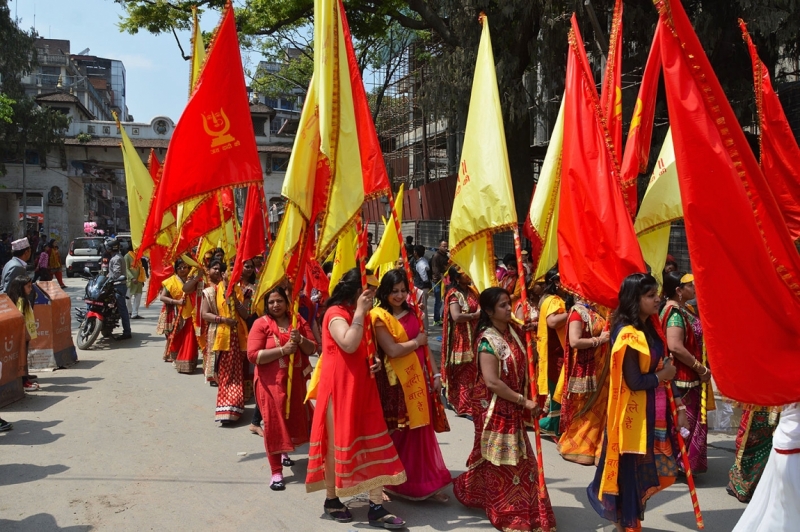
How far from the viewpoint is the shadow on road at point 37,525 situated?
15.2 ft

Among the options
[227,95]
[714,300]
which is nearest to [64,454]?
[227,95]

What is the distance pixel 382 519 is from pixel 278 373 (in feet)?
4.79

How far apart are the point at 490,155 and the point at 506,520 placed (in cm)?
245

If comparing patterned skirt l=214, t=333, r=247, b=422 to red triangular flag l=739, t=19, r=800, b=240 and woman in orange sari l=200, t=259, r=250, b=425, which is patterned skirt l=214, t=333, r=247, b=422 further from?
red triangular flag l=739, t=19, r=800, b=240

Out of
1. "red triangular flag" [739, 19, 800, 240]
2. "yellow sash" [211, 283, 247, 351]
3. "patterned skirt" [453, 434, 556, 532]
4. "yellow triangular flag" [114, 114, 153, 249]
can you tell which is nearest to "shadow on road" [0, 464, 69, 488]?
"yellow sash" [211, 283, 247, 351]

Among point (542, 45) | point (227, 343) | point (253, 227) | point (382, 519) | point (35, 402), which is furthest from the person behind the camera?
point (542, 45)

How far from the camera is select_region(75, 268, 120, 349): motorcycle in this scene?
12.1 metres

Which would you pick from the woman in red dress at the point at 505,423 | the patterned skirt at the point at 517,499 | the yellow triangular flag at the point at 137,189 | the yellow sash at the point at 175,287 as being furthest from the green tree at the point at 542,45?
the patterned skirt at the point at 517,499

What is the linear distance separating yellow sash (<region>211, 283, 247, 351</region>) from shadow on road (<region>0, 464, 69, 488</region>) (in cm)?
210

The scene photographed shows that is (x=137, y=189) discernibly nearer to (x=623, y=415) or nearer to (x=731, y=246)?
(x=623, y=415)

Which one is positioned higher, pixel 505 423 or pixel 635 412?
pixel 635 412

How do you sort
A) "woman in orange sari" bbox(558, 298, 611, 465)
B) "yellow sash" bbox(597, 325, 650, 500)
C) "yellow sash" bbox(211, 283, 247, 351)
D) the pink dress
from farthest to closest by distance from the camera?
"yellow sash" bbox(211, 283, 247, 351) < "woman in orange sari" bbox(558, 298, 611, 465) < the pink dress < "yellow sash" bbox(597, 325, 650, 500)

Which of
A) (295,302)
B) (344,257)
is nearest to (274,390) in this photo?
(295,302)

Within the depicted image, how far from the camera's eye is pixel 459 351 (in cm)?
675
